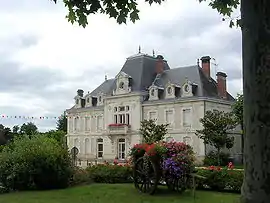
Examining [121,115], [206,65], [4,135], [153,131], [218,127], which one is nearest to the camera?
[218,127]

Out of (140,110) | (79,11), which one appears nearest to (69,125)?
(140,110)

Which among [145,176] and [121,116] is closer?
[145,176]

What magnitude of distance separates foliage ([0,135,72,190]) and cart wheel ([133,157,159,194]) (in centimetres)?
351

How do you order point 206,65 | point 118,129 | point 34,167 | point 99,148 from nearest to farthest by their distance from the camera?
point 34,167 → point 206,65 → point 118,129 → point 99,148

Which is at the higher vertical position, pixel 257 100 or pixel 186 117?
pixel 186 117

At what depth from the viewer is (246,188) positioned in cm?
416

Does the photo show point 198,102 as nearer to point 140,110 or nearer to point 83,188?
point 140,110

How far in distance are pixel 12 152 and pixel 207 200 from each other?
8.33 meters

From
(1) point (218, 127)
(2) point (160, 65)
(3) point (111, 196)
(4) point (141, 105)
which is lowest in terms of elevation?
(3) point (111, 196)

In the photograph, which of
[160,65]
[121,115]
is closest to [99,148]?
[121,115]

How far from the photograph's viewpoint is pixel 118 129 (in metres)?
50.3

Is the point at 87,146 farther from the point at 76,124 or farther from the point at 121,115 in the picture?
the point at 121,115

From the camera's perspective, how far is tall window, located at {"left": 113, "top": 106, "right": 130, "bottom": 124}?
5075 cm

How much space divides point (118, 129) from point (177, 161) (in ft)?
119
